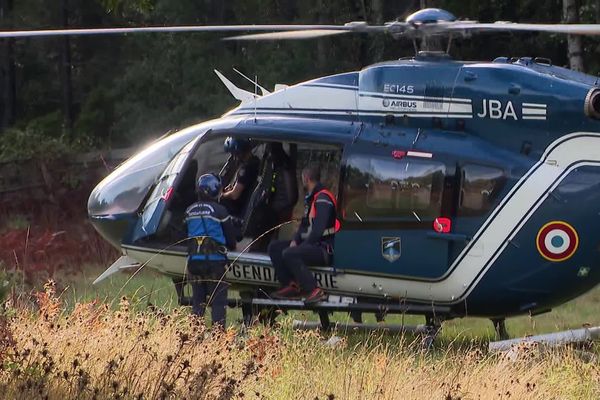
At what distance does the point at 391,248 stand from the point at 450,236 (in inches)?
22.6

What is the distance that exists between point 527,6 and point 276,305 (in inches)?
647

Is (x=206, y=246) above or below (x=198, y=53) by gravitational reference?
above

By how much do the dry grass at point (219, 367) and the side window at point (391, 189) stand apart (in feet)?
6.48

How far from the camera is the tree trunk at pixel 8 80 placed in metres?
37.8

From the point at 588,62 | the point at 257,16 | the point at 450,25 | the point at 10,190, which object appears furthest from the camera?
the point at 257,16

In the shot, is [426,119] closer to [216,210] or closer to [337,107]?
[337,107]

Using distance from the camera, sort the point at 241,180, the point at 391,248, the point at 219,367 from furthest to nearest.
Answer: the point at 241,180
the point at 391,248
the point at 219,367

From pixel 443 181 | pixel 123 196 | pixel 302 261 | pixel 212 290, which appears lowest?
pixel 212 290

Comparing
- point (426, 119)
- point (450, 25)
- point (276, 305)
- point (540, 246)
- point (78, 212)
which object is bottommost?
point (78, 212)

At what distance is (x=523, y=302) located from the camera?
10883 mm

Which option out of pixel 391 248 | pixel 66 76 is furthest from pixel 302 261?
pixel 66 76

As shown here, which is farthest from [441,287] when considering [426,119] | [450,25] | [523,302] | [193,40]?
[193,40]

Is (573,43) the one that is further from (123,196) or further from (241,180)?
(123,196)

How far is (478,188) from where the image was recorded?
10.8 meters
